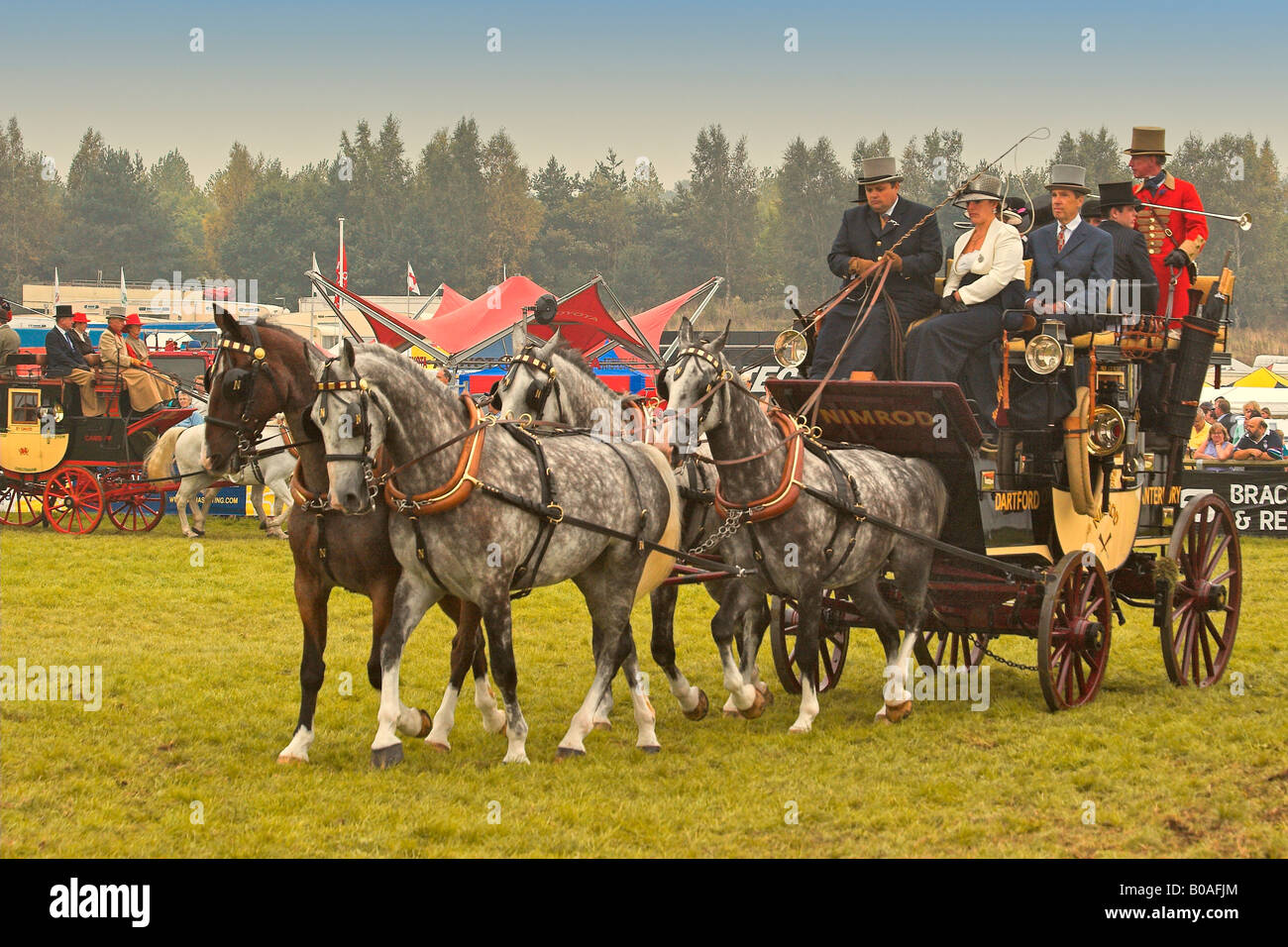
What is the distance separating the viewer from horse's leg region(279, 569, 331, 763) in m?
7.89

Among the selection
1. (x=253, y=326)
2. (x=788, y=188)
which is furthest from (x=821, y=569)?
(x=788, y=188)

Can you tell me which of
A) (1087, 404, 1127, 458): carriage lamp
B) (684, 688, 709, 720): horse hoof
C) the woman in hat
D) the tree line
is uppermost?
the tree line

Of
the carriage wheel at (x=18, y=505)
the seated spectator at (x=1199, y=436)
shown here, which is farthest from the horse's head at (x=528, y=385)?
the seated spectator at (x=1199, y=436)

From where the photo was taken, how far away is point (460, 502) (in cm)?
750

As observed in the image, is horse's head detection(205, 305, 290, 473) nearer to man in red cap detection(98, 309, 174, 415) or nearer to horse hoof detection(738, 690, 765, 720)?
horse hoof detection(738, 690, 765, 720)

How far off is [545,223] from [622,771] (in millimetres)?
71722

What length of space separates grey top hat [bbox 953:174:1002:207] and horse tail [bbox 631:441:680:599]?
9.15 feet

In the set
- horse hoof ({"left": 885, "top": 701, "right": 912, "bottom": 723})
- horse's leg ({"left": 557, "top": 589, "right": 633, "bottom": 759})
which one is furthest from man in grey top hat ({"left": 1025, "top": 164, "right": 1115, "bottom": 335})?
horse's leg ({"left": 557, "top": 589, "right": 633, "bottom": 759})

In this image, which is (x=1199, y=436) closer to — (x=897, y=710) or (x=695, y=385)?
(x=897, y=710)

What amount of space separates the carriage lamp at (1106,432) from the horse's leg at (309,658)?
525cm

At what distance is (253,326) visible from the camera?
764 centimetres

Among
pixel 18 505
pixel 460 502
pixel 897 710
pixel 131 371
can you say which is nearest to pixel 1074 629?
pixel 897 710

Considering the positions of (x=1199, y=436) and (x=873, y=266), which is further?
(x=1199, y=436)

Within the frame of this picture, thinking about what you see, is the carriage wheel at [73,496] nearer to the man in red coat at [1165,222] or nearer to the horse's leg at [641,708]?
the horse's leg at [641,708]
